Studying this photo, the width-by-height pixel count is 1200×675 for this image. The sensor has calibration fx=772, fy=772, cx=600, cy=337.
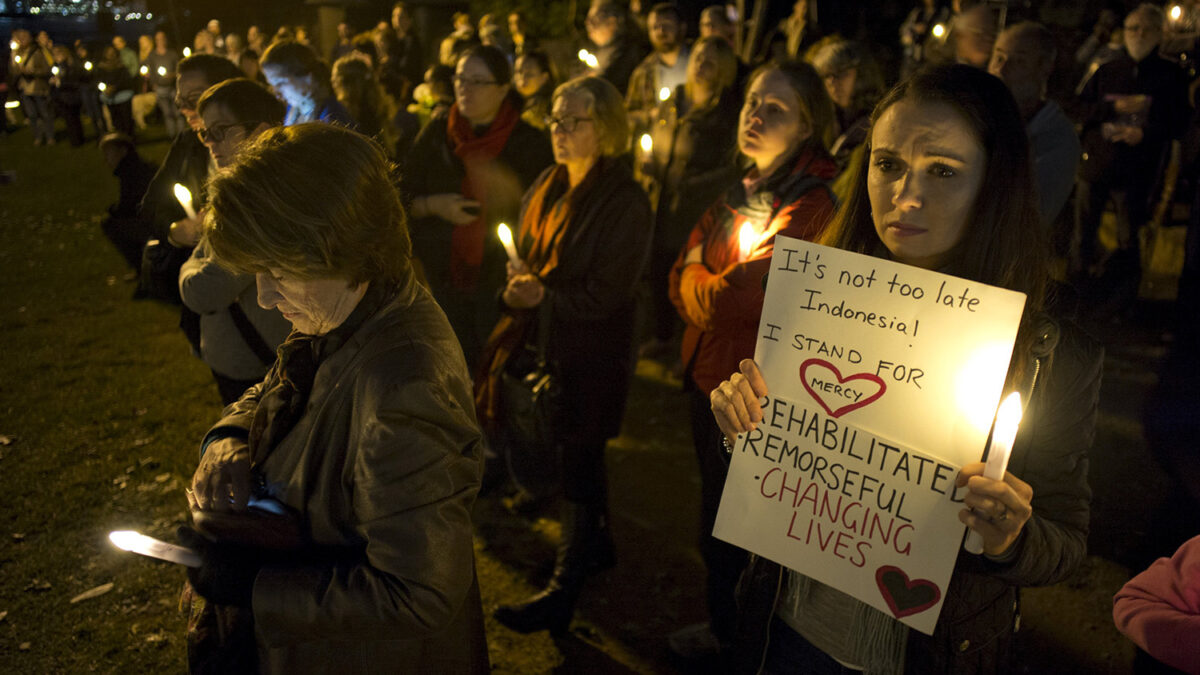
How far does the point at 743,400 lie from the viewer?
1.67 metres

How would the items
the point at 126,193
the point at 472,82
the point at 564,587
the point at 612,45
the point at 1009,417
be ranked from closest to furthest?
the point at 1009,417
the point at 564,587
the point at 472,82
the point at 126,193
the point at 612,45

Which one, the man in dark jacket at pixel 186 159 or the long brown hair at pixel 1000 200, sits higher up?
the long brown hair at pixel 1000 200

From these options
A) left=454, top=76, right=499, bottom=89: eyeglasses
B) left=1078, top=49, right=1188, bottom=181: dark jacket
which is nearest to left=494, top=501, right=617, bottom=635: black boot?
left=454, top=76, right=499, bottom=89: eyeglasses

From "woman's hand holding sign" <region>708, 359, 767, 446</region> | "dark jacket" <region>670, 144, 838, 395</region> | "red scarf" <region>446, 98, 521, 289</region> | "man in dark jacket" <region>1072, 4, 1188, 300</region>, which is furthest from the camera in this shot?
"man in dark jacket" <region>1072, 4, 1188, 300</region>

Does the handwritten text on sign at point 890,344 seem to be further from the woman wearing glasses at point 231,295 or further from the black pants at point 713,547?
the woman wearing glasses at point 231,295

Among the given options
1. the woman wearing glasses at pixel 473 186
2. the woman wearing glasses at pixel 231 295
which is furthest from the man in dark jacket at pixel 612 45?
the woman wearing glasses at pixel 231 295

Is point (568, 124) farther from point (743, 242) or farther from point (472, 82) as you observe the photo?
point (472, 82)

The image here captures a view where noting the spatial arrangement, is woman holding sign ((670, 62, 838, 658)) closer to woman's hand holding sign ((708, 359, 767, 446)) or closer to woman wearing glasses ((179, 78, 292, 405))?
woman's hand holding sign ((708, 359, 767, 446))

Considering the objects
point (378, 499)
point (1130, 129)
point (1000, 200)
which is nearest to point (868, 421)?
point (1000, 200)

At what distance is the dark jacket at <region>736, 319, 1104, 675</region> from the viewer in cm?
148

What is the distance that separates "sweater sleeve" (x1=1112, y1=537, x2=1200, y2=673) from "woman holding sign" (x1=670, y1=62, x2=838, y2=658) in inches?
51.9

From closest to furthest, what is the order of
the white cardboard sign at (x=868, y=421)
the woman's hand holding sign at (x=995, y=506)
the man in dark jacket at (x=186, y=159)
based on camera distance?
the woman's hand holding sign at (x=995, y=506) → the white cardboard sign at (x=868, y=421) → the man in dark jacket at (x=186, y=159)

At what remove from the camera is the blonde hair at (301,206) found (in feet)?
5.06

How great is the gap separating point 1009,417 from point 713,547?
1.92 metres
